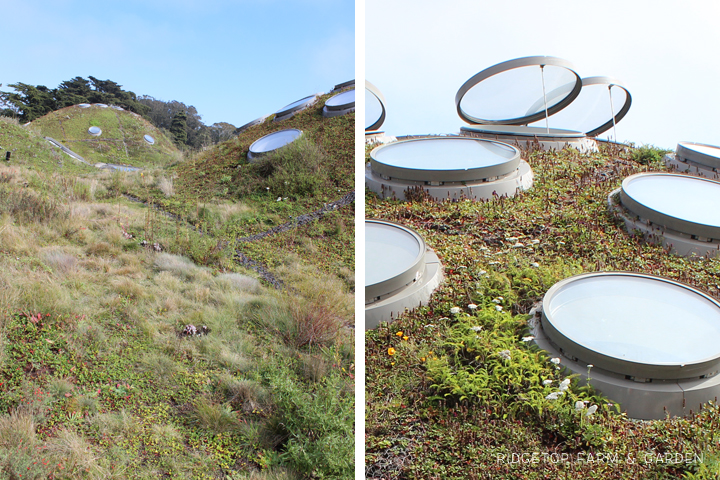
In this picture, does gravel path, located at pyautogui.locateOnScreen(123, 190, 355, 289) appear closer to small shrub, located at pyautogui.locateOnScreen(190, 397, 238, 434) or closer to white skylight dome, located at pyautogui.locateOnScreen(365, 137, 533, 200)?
white skylight dome, located at pyautogui.locateOnScreen(365, 137, 533, 200)

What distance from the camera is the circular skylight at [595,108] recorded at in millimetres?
11164

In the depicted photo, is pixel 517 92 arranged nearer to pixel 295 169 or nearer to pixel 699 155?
pixel 699 155

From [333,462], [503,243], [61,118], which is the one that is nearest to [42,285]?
[333,462]

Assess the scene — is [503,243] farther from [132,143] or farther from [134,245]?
[132,143]

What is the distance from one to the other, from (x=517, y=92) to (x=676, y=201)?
591 cm

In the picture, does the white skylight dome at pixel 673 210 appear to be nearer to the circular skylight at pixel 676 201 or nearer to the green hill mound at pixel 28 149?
the circular skylight at pixel 676 201

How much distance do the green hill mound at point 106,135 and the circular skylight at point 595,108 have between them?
12292 millimetres

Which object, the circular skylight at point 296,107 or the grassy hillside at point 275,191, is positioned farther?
the circular skylight at point 296,107

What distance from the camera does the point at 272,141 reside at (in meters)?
11.5

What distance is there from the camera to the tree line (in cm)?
1484

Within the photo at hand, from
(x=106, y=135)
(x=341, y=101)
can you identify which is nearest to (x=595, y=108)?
(x=341, y=101)

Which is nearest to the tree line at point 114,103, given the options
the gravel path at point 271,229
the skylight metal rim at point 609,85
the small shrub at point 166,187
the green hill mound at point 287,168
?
the green hill mound at point 287,168

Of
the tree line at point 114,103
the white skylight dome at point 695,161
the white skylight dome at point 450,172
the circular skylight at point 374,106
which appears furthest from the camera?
the tree line at point 114,103

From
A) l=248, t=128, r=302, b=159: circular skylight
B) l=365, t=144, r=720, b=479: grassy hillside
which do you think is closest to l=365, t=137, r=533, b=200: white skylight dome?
l=365, t=144, r=720, b=479: grassy hillside
